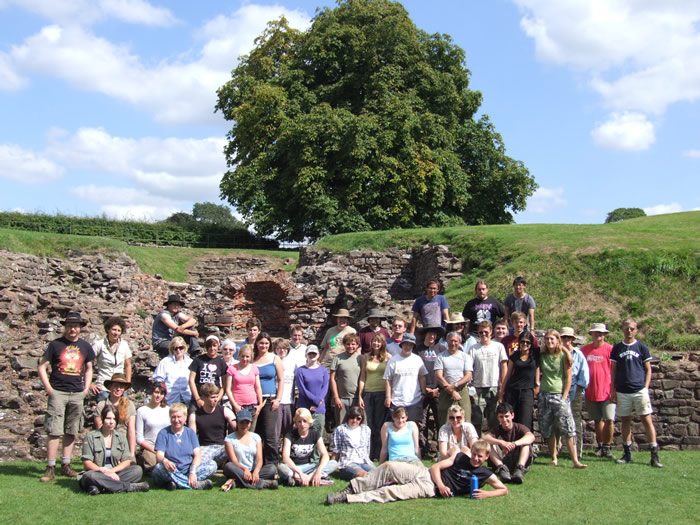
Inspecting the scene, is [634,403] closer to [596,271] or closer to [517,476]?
[517,476]

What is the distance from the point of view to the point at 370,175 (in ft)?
89.2

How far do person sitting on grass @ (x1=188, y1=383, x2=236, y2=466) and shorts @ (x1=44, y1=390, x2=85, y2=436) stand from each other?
1626 millimetres

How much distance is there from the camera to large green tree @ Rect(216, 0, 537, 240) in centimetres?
2759

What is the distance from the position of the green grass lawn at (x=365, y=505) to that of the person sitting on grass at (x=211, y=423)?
417 mm

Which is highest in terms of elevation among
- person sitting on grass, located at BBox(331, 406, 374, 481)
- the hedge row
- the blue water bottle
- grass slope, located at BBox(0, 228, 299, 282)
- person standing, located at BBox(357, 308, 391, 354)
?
the hedge row

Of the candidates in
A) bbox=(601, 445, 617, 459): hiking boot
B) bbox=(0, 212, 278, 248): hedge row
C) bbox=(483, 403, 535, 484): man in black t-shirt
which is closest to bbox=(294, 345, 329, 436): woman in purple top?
bbox=(483, 403, 535, 484): man in black t-shirt

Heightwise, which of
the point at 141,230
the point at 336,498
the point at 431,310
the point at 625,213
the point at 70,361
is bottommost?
the point at 336,498

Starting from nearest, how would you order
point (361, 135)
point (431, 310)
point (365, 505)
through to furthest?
point (365, 505)
point (431, 310)
point (361, 135)

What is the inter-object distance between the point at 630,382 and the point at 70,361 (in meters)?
8.07

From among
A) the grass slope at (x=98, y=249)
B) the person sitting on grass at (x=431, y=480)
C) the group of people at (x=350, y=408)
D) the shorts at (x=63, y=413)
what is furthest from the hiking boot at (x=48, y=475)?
the grass slope at (x=98, y=249)

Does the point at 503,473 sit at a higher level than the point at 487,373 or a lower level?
lower

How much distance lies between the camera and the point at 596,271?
1519cm

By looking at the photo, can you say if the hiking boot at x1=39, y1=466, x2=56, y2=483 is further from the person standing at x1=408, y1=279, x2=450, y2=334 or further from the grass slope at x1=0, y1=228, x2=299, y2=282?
the grass slope at x1=0, y1=228, x2=299, y2=282

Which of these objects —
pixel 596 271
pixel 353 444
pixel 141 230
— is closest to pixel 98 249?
pixel 141 230
